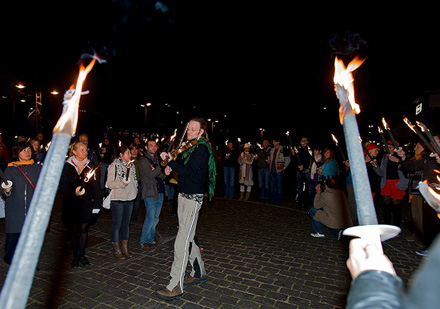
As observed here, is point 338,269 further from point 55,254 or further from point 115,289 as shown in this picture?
point 55,254

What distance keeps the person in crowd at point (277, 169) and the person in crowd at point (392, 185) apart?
4.22 m

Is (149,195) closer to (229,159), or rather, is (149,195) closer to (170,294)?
(170,294)

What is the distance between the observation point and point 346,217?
6.58 m

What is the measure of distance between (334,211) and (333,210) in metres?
0.03

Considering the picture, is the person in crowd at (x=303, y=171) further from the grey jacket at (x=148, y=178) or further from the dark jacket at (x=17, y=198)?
the dark jacket at (x=17, y=198)

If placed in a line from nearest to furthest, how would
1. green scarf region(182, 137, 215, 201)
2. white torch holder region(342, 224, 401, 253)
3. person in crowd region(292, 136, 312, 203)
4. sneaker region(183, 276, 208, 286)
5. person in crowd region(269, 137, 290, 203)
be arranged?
1. white torch holder region(342, 224, 401, 253)
2. green scarf region(182, 137, 215, 201)
3. sneaker region(183, 276, 208, 286)
4. person in crowd region(292, 136, 312, 203)
5. person in crowd region(269, 137, 290, 203)

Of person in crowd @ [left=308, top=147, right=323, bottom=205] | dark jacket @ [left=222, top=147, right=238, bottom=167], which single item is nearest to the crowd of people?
person in crowd @ [left=308, top=147, right=323, bottom=205]

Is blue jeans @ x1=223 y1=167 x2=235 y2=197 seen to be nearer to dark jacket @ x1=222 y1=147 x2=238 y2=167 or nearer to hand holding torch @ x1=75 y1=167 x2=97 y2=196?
dark jacket @ x1=222 y1=147 x2=238 y2=167

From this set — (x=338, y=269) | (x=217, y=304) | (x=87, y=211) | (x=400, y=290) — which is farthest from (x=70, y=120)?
(x=338, y=269)

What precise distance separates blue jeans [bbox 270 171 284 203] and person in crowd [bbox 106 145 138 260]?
708cm

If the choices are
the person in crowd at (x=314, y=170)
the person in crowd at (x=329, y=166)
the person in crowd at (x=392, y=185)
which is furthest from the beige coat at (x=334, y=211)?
the person in crowd at (x=314, y=170)

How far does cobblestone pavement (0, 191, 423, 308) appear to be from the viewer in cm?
409

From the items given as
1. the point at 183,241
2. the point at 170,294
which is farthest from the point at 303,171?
the point at 170,294

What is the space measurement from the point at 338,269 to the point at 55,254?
216 inches
